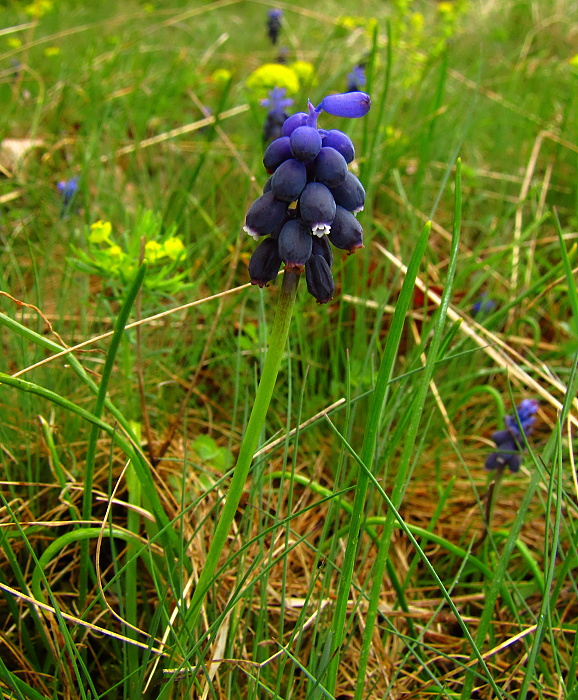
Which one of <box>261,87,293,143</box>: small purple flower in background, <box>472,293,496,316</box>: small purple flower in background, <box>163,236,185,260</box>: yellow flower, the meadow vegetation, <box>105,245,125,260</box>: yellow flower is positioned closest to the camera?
the meadow vegetation

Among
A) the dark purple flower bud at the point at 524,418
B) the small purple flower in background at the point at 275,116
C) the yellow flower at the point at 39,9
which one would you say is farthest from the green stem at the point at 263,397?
the yellow flower at the point at 39,9

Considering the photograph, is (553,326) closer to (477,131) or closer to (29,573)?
Result: (477,131)

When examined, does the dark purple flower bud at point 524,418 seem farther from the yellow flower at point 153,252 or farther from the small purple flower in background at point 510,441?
the yellow flower at point 153,252


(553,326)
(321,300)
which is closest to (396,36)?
(553,326)

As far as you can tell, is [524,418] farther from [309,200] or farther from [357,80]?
[357,80]

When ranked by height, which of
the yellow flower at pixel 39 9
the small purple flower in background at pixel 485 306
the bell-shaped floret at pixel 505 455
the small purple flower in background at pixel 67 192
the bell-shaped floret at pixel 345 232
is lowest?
the small purple flower in background at pixel 485 306

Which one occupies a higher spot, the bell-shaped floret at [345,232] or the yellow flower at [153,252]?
the bell-shaped floret at [345,232]

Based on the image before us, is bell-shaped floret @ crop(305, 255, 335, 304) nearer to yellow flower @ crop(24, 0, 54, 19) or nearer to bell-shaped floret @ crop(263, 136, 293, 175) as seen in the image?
bell-shaped floret @ crop(263, 136, 293, 175)

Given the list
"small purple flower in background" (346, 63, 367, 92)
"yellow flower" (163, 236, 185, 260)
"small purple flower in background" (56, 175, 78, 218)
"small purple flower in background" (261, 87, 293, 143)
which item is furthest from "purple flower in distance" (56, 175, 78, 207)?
"small purple flower in background" (346, 63, 367, 92)
